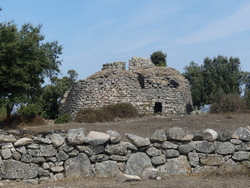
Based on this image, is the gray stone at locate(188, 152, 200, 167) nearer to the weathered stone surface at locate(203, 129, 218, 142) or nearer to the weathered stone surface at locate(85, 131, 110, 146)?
the weathered stone surface at locate(203, 129, 218, 142)

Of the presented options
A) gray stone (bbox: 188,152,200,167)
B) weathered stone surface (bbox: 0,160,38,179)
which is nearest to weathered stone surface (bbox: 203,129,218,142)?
gray stone (bbox: 188,152,200,167)

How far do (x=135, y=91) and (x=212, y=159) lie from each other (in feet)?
54.5

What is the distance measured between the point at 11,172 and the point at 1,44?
940 cm

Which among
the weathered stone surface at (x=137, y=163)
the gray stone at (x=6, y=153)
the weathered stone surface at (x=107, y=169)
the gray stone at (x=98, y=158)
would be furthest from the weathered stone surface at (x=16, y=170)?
the weathered stone surface at (x=137, y=163)

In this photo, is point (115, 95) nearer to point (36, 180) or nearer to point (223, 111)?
point (223, 111)

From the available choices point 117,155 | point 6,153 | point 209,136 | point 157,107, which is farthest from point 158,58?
point 6,153

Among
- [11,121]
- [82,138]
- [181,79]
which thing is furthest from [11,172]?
[181,79]

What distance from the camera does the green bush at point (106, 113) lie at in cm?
1874

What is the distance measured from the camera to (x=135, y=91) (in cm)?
2394

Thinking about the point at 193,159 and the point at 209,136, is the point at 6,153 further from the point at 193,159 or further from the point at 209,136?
the point at 209,136

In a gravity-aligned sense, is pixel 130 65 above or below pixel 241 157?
above

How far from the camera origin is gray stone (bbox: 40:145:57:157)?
7121 mm

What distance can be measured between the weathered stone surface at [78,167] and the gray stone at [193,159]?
2251 millimetres

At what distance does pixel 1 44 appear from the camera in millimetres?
14922
